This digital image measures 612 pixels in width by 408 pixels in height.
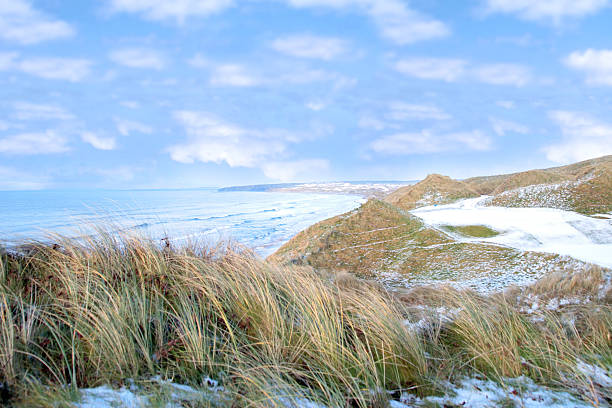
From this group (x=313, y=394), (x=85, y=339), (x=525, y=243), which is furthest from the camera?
(x=525, y=243)

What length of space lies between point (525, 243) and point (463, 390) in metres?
10.2

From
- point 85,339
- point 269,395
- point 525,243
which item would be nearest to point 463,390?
point 269,395

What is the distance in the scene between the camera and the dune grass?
2074mm

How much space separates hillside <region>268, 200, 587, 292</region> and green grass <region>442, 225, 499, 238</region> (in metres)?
0.04

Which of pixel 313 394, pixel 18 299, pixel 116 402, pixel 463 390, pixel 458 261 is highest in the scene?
pixel 18 299

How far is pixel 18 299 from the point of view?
2674 mm

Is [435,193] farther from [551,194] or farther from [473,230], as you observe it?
[473,230]

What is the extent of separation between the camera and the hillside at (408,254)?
26.8 ft

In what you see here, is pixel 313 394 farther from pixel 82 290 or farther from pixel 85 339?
pixel 82 290

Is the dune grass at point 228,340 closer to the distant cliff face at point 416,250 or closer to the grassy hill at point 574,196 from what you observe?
the distant cliff face at point 416,250

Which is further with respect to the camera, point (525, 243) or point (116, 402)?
point (525, 243)

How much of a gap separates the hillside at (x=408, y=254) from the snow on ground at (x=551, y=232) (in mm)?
618

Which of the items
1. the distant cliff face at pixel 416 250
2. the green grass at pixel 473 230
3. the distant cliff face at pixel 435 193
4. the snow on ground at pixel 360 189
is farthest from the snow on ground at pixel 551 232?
the snow on ground at pixel 360 189

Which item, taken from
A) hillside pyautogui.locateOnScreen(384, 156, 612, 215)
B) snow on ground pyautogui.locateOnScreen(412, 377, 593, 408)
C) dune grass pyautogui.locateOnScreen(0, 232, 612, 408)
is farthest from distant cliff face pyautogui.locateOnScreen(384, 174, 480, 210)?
snow on ground pyautogui.locateOnScreen(412, 377, 593, 408)
